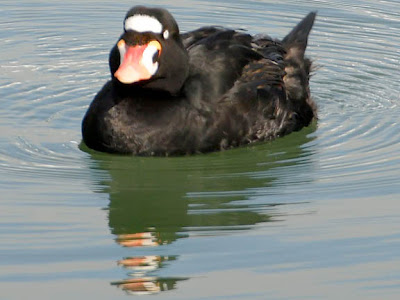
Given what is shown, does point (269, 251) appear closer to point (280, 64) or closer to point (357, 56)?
point (280, 64)

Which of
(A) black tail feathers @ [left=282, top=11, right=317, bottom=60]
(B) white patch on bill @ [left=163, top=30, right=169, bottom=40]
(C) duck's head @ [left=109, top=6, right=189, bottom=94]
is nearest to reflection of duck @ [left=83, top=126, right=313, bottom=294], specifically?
(C) duck's head @ [left=109, top=6, right=189, bottom=94]

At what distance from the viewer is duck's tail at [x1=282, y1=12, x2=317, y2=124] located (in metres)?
8.77

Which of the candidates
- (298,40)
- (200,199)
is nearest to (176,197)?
(200,199)

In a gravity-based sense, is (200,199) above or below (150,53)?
below

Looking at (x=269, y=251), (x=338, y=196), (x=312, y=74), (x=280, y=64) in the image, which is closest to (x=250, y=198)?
(x=338, y=196)

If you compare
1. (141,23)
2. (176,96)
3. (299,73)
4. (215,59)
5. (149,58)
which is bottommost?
(299,73)

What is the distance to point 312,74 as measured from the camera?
9.52 m

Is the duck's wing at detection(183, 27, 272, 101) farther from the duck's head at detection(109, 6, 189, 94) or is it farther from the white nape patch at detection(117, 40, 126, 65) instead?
the white nape patch at detection(117, 40, 126, 65)

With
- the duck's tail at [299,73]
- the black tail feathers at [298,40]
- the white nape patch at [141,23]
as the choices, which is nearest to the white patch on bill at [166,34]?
the white nape patch at [141,23]

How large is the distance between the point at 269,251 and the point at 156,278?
0.70 m

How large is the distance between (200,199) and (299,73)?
2.57 meters

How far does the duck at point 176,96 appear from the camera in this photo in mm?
7531

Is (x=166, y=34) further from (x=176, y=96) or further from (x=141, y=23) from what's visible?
(x=176, y=96)

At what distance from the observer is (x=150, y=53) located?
7.54 metres
